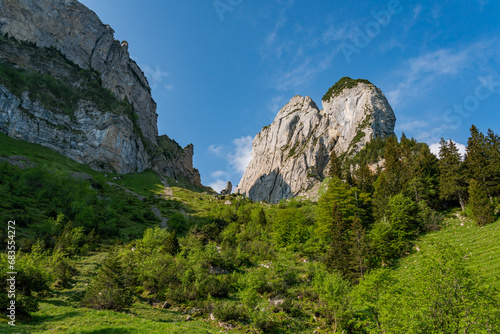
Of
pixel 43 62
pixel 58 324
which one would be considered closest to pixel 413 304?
pixel 58 324

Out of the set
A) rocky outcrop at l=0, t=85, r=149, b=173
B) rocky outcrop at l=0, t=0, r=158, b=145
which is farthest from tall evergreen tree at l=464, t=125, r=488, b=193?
rocky outcrop at l=0, t=0, r=158, b=145

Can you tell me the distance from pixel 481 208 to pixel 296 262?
31.5 m

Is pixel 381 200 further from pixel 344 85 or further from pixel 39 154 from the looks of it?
pixel 344 85

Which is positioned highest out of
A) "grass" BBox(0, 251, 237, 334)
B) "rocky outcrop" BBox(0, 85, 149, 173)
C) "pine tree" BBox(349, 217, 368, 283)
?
"rocky outcrop" BBox(0, 85, 149, 173)

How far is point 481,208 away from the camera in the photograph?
38.2 metres

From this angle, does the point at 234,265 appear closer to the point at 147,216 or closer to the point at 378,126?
the point at 147,216

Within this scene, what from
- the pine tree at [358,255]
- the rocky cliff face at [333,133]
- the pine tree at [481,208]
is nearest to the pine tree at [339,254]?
the pine tree at [358,255]

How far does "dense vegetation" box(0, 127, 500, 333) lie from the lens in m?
19.3

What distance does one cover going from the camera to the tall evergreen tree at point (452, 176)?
48750 millimetres

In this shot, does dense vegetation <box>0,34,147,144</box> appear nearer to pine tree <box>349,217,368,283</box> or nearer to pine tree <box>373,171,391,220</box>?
pine tree <box>373,171,391,220</box>

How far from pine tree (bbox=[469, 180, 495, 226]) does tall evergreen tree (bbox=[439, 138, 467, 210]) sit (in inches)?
270

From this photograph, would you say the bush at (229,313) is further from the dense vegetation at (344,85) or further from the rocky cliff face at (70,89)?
the dense vegetation at (344,85)

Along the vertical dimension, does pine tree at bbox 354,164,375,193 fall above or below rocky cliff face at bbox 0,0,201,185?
below

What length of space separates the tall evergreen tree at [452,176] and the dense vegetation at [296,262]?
0.98ft
